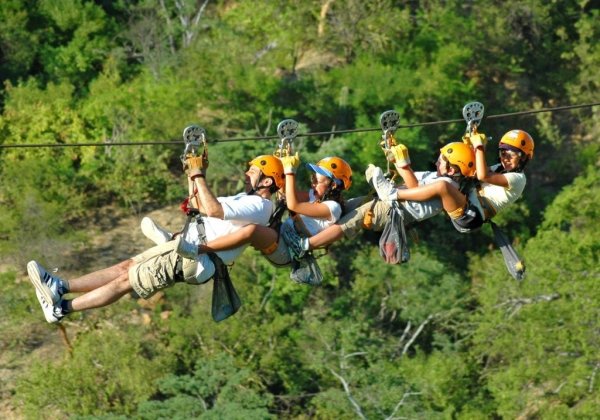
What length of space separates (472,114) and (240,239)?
225 centimetres

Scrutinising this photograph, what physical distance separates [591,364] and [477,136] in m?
14.9

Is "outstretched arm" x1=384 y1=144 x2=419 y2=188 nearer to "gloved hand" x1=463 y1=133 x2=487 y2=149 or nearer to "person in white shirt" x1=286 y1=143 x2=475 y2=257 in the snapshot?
"person in white shirt" x1=286 y1=143 x2=475 y2=257

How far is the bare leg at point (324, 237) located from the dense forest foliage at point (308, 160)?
1192 cm

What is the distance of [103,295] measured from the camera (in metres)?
14.0

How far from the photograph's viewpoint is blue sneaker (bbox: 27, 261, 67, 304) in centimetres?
1418

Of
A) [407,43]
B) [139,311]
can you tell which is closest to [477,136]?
[139,311]

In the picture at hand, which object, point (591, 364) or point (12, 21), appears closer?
point (591, 364)

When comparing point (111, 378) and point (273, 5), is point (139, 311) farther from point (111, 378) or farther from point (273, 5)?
point (273, 5)

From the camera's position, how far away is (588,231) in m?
32.4

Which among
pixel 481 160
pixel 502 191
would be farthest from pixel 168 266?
pixel 502 191

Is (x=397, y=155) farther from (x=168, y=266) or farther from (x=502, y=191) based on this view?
(x=168, y=266)

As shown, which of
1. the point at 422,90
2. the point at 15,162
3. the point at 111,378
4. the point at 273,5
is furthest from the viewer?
the point at 273,5

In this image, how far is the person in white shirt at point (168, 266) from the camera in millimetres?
14023

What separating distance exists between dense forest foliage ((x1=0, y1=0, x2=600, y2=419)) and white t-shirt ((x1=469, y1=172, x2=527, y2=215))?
11911 millimetres
